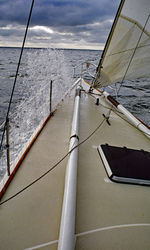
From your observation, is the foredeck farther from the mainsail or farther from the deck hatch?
the mainsail

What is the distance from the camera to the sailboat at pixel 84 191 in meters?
0.81

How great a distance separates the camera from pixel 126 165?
123 cm

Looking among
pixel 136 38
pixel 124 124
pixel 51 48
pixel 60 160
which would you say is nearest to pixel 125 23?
pixel 136 38

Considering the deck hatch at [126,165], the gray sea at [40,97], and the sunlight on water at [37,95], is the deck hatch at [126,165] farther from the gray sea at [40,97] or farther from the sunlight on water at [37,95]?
the gray sea at [40,97]

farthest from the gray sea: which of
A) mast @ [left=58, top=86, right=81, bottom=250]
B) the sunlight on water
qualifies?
mast @ [left=58, top=86, right=81, bottom=250]

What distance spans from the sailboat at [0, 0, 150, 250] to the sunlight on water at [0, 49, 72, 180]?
0.55 m

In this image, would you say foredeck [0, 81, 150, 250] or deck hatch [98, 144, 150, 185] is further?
deck hatch [98, 144, 150, 185]

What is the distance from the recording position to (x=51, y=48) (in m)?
5.76

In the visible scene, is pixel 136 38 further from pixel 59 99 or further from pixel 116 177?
pixel 116 177

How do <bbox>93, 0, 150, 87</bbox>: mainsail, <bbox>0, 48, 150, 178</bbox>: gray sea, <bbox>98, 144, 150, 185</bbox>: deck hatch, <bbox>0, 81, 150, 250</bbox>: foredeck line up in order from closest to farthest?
<bbox>0, 81, 150, 250</bbox>: foredeck, <bbox>98, 144, 150, 185</bbox>: deck hatch, <bbox>93, 0, 150, 87</bbox>: mainsail, <bbox>0, 48, 150, 178</bbox>: gray sea

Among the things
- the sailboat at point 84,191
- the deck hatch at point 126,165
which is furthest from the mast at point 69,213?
the deck hatch at point 126,165

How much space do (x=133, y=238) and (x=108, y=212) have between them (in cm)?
18

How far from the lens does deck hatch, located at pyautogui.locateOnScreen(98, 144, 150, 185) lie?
3.80 feet

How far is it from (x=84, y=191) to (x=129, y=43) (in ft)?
6.64
